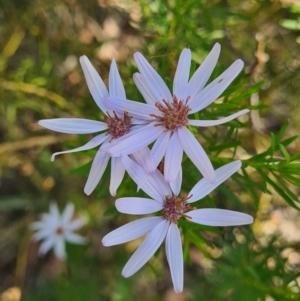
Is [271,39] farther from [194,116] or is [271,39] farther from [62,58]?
[194,116]

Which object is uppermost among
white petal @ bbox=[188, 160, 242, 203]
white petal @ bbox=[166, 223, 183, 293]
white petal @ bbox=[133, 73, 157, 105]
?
white petal @ bbox=[133, 73, 157, 105]

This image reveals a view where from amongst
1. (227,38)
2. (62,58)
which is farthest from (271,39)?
(62,58)

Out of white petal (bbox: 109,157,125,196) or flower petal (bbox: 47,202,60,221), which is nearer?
white petal (bbox: 109,157,125,196)

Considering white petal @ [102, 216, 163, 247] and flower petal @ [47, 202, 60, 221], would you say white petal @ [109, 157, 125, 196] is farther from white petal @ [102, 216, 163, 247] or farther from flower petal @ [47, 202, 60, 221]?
flower petal @ [47, 202, 60, 221]

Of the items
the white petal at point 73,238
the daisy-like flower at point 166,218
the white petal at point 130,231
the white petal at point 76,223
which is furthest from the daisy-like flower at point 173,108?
the white petal at point 73,238

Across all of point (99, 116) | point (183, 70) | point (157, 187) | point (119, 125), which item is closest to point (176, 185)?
point (157, 187)

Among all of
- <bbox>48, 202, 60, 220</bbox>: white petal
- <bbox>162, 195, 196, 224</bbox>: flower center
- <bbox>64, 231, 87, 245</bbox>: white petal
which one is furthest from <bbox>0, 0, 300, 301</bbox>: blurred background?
<bbox>162, 195, 196, 224</bbox>: flower center

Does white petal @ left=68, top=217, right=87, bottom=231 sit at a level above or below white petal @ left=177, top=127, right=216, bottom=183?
above
